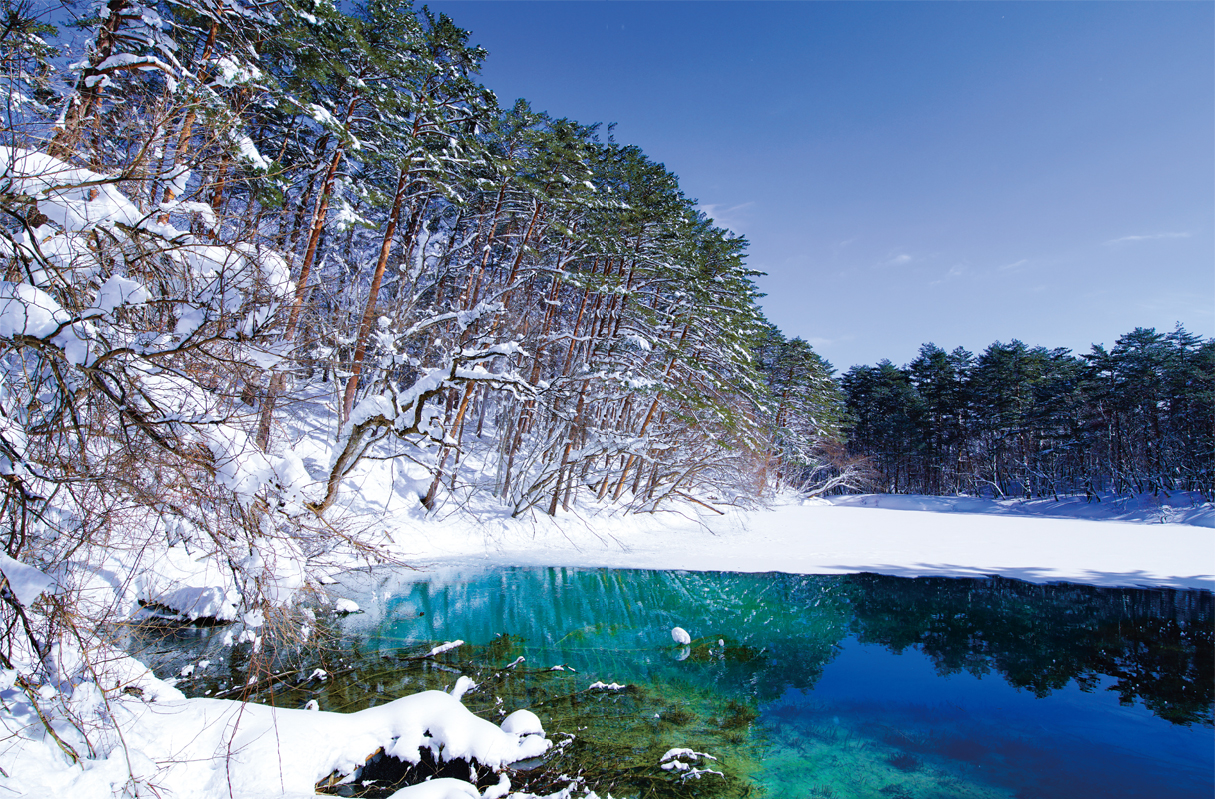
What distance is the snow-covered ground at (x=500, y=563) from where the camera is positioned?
10.3ft

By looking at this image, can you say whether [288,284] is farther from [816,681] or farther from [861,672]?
[861,672]

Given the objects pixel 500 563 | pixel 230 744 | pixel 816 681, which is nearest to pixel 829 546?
pixel 816 681

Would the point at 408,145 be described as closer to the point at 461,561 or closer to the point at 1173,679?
the point at 461,561

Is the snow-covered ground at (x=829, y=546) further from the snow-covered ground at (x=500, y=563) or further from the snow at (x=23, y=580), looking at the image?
the snow at (x=23, y=580)

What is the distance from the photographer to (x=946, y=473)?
48750 mm

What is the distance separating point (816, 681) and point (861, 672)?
0.93 metres

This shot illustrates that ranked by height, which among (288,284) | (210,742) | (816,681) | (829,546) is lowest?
(816,681)

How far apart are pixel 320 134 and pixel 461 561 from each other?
10508mm

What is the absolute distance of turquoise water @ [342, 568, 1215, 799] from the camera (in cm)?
530

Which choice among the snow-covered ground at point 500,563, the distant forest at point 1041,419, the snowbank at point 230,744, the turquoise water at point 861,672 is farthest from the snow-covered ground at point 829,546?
the distant forest at point 1041,419

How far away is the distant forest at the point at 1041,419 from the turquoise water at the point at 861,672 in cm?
3012

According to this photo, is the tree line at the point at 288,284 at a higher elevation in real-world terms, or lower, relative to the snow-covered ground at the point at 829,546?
higher

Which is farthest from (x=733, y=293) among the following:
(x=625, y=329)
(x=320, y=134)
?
(x=320, y=134)

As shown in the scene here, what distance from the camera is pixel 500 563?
13289mm
